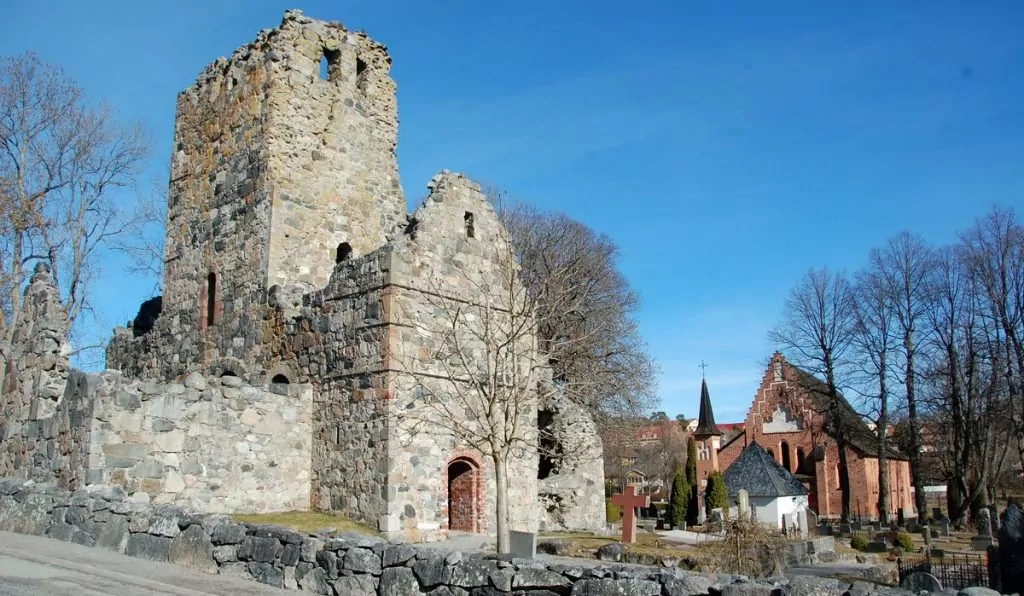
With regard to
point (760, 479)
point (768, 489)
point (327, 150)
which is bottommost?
point (768, 489)

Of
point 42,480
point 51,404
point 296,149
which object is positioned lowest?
point 42,480

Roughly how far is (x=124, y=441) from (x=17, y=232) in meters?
13.4

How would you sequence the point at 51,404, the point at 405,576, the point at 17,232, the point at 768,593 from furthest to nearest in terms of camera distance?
the point at 17,232 < the point at 51,404 < the point at 405,576 < the point at 768,593

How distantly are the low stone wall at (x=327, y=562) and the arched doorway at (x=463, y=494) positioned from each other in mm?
7653

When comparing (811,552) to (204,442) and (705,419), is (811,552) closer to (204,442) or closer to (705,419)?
(204,442)

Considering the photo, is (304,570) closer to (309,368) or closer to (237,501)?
(237,501)

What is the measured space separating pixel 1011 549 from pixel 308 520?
12.0 meters

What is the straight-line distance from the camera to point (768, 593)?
730 centimetres

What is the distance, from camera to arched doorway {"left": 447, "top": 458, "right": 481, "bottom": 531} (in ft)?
61.3

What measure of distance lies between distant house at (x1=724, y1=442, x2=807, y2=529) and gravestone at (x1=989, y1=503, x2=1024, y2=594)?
65.9 ft

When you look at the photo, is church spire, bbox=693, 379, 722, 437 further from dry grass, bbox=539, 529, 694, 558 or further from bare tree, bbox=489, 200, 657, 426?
dry grass, bbox=539, 529, 694, 558

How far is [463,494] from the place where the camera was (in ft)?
62.0

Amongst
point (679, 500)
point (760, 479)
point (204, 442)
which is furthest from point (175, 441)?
point (679, 500)

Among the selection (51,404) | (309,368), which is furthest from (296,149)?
(51,404)
